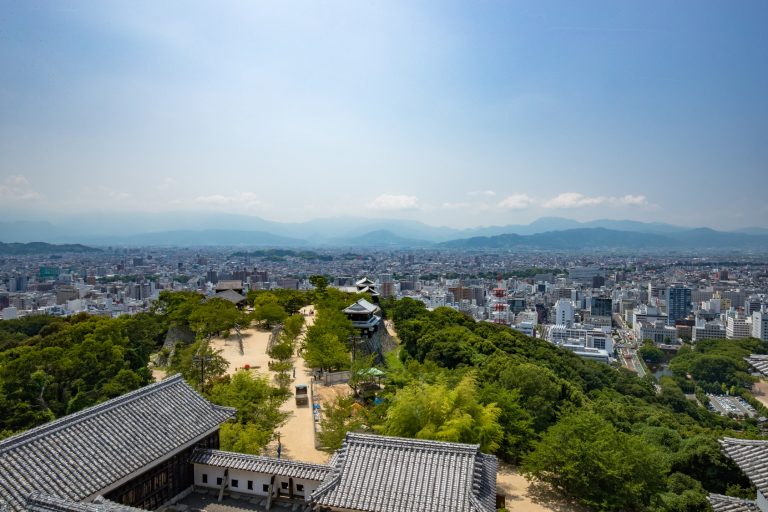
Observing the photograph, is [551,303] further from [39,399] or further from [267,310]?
[39,399]

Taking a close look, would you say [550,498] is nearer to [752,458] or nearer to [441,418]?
[441,418]

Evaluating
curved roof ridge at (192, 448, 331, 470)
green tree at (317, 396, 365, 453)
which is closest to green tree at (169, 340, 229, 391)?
green tree at (317, 396, 365, 453)

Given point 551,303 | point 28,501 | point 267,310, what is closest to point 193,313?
point 267,310

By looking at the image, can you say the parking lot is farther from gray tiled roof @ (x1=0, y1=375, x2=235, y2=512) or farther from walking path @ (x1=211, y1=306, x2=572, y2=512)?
gray tiled roof @ (x1=0, y1=375, x2=235, y2=512)

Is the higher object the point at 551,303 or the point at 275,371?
the point at 275,371

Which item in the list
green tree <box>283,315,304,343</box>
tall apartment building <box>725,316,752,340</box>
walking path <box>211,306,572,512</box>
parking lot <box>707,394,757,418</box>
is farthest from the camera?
tall apartment building <box>725,316,752,340</box>

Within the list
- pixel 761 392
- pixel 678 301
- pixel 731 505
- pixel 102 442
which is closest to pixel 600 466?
pixel 731 505
